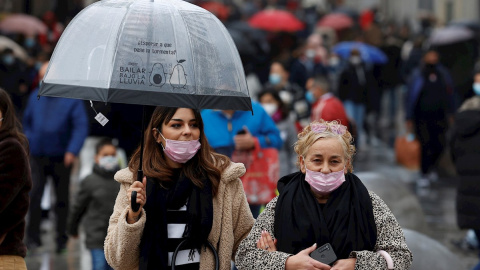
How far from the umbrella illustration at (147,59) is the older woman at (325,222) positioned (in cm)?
48

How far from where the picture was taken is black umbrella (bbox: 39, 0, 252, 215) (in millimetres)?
4746

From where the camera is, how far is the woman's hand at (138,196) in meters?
4.79

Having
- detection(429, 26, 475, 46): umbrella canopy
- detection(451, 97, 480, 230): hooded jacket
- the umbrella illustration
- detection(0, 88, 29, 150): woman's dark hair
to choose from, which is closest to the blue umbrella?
detection(429, 26, 475, 46): umbrella canopy

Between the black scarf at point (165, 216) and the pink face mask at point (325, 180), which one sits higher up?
the pink face mask at point (325, 180)

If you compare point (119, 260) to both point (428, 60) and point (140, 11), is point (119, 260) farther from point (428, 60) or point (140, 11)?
point (428, 60)

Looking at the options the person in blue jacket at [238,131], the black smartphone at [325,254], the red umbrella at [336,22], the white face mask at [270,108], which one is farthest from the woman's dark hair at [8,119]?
the red umbrella at [336,22]

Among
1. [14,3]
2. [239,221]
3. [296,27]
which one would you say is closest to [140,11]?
[239,221]

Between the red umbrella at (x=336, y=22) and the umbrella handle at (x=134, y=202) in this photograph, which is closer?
the umbrella handle at (x=134, y=202)

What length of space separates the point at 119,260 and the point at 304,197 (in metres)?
0.94

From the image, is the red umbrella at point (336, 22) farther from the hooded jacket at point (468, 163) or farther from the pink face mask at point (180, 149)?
the pink face mask at point (180, 149)

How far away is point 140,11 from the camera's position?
4918 mm

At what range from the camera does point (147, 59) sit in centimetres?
477

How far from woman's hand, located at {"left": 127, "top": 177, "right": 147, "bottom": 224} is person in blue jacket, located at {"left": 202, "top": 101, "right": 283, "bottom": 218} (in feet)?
12.0

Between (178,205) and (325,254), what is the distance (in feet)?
2.67
